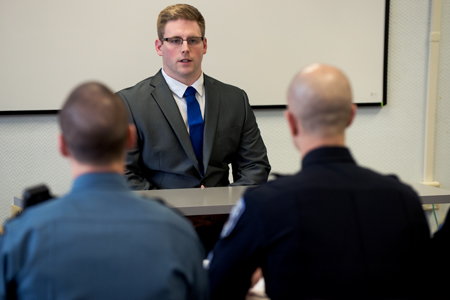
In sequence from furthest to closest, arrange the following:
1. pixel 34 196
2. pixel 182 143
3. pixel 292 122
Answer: pixel 182 143 < pixel 292 122 < pixel 34 196

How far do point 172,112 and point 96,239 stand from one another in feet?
5.01

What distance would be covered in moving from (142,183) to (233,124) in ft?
1.88

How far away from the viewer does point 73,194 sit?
821 mm

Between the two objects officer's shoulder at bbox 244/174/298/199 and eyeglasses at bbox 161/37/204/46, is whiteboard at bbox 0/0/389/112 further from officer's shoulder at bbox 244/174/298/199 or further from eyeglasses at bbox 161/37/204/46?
officer's shoulder at bbox 244/174/298/199

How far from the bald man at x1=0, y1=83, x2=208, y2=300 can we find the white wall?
2.28m

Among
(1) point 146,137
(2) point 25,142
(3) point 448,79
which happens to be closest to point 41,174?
(2) point 25,142

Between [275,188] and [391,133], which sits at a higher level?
[275,188]

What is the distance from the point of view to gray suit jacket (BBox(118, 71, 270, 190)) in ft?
7.23

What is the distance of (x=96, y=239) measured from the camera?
2.44ft

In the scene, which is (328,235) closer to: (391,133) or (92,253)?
(92,253)

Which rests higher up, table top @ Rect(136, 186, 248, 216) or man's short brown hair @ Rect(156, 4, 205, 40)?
man's short brown hair @ Rect(156, 4, 205, 40)

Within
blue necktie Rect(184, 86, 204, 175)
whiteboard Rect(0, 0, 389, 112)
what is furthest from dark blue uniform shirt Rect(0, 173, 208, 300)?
whiteboard Rect(0, 0, 389, 112)

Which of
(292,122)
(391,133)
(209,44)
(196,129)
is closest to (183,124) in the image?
(196,129)

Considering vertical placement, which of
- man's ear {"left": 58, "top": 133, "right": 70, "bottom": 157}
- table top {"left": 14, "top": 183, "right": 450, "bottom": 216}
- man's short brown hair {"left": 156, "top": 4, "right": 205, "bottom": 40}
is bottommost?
table top {"left": 14, "top": 183, "right": 450, "bottom": 216}
